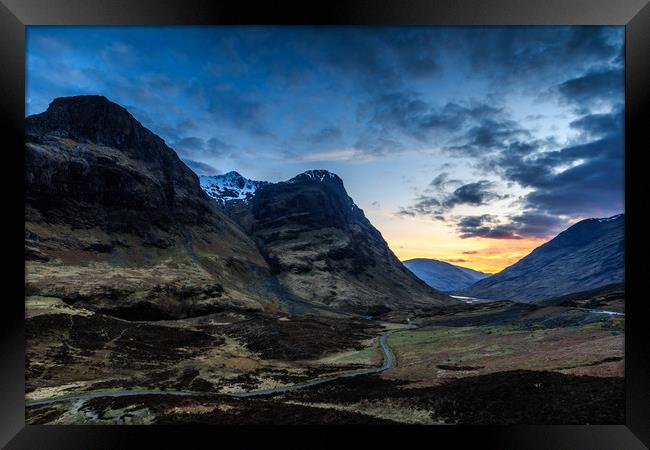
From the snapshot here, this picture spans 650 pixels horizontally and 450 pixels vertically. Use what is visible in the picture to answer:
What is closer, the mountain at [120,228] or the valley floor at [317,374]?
the valley floor at [317,374]

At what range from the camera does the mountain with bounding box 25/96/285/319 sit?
68.4m

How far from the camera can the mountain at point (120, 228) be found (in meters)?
68.4

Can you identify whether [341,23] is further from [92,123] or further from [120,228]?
[92,123]

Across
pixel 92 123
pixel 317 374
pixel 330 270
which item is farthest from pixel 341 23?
pixel 330 270

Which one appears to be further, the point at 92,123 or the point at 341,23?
the point at 92,123

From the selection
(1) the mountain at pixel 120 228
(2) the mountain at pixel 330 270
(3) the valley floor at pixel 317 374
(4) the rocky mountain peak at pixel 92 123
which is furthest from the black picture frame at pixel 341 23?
(2) the mountain at pixel 330 270

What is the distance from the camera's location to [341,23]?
12.9 m

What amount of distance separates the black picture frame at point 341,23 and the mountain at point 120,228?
183 ft

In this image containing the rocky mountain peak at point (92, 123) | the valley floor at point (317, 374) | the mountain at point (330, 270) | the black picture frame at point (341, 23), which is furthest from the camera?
the mountain at point (330, 270)

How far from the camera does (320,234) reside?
629 ft

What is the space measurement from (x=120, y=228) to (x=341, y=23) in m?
103

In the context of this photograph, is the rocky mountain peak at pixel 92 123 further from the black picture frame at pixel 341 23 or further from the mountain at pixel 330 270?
the black picture frame at pixel 341 23

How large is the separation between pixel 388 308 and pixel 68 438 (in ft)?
448

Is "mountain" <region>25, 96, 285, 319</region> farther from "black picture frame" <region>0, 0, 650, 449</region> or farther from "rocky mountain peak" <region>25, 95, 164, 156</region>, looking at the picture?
"black picture frame" <region>0, 0, 650, 449</region>
